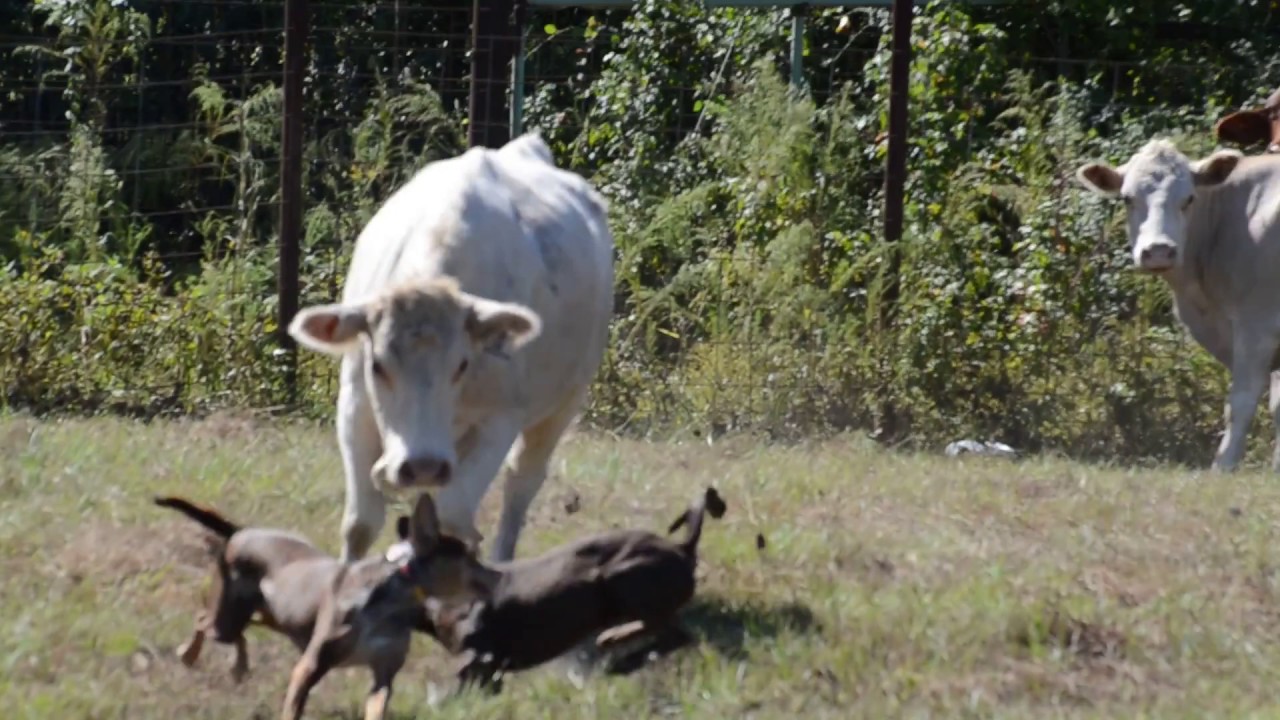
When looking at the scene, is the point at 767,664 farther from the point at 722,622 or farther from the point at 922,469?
the point at 922,469

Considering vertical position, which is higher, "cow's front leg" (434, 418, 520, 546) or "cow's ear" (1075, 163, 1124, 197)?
"cow's ear" (1075, 163, 1124, 197)

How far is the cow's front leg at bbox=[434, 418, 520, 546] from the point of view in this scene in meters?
6.27

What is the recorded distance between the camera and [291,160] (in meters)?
11.1

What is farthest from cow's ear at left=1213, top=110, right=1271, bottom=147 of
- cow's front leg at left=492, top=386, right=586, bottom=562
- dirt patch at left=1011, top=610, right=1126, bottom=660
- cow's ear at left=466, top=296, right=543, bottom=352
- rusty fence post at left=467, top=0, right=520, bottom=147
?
cow's ear at left=466, top=296, right=543, bottom=352

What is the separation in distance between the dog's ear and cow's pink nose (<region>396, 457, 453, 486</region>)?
0.60 m

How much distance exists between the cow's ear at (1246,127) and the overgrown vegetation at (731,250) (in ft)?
0.93

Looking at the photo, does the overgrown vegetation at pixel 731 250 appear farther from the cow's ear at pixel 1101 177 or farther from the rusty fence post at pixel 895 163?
the cow's ear at pixel 1101 177

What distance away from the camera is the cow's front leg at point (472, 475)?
20.6ft

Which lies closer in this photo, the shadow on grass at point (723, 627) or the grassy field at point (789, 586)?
the grassy field at point (789, 586)

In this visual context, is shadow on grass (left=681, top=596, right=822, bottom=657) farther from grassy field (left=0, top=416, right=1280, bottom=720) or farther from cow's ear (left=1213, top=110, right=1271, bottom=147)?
cow's ear (left=1213, top=110, right=1271, bottom=147)

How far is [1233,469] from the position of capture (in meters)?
10.6

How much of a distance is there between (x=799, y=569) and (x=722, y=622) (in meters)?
0.69

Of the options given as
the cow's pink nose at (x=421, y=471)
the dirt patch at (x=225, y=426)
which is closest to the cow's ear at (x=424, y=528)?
the cow's pink nose at (x=421, y=471)

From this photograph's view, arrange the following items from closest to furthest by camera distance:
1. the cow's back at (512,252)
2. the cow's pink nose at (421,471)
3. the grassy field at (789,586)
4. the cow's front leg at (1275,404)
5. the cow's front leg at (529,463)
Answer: the grassy field at (789,586) → the cow's pink nose at (421,471) → the cow's back at (512,252) → the cow's front leg at (529,463) → the cow's front leg at (1275,404)
